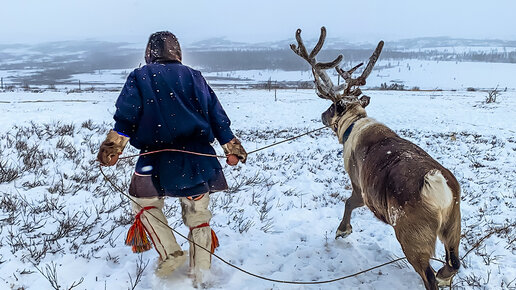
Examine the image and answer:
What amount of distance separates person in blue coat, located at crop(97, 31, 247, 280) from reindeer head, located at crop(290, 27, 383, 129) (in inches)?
61.0

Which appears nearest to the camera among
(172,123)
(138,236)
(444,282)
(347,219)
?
(172,123)

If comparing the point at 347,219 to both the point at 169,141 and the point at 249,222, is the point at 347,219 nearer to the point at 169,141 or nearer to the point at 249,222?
the point at 249,222

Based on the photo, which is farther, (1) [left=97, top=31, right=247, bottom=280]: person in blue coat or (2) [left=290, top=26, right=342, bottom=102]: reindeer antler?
(2) [left=290, top=26, right=342, bottom=102]: reindeer antler

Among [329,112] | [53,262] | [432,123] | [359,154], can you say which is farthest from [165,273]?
[432,123]

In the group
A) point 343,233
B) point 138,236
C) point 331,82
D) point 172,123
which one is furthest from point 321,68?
point 138,236

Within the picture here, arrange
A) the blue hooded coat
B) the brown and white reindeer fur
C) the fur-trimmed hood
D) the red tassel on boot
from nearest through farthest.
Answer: the brown and white reindeer fur, the blue hooded coat, the fur-trimmed hood, the red tassel on boot

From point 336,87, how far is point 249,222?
2.01m

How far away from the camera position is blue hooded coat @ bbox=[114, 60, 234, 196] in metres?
Answer: 2.82

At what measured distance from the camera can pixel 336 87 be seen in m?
4.46

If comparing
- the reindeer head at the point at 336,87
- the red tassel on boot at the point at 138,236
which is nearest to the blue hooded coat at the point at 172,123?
the red tassel on boot at the point at 138,236

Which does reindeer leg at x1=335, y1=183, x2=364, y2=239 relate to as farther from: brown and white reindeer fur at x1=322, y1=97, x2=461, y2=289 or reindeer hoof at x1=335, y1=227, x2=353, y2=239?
brown and white reindeer fur at x1=322, y1=97, x2=461, y2=289

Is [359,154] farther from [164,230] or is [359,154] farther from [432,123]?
[432,123]

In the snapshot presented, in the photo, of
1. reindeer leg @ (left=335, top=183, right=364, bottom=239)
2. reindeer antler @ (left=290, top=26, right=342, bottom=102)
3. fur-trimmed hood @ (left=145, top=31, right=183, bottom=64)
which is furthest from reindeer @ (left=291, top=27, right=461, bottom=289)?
fur-trimmed hood @ (left=145, top=31, right=183, bottom=64)

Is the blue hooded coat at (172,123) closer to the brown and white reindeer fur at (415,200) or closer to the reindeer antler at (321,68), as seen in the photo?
the brown and white reindeer fur at (415,200)
